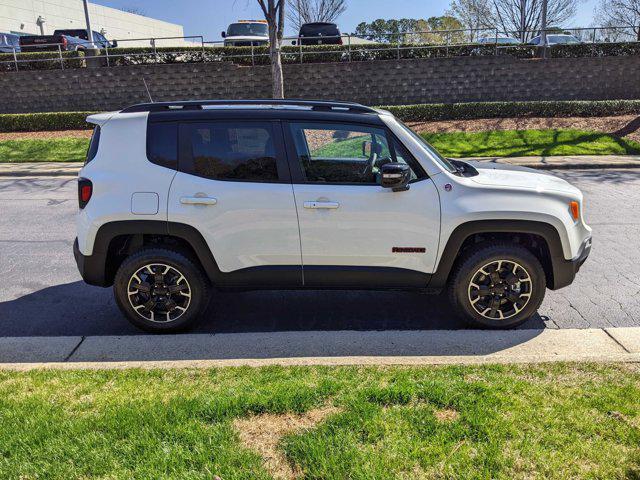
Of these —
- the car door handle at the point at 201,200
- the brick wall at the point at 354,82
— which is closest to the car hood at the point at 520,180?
the car door handle at the point at 201,200

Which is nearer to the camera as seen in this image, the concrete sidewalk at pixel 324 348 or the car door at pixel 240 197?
the concrete sidewalk at pixel 324 348

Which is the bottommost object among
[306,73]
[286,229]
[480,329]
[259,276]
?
[480,329]

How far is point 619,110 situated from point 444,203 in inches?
662

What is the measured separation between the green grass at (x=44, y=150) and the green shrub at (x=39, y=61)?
578cm

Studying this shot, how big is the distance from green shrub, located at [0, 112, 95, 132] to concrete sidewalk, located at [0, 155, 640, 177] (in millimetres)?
4721

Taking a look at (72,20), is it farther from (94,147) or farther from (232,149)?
(232,149)

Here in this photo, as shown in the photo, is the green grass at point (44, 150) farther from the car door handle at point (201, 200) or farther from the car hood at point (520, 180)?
the car hood at point (520, 180)

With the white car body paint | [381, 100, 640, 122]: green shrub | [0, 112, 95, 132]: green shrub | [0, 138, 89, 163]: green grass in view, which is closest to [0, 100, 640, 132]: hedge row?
[381, 100, 640, 122]: green shrub

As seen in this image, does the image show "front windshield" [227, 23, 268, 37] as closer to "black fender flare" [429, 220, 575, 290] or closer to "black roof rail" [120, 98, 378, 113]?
"black roof rail" [120, 98, 378, 113]

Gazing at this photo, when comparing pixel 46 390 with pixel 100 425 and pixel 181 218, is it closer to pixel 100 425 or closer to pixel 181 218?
pixel 100 425

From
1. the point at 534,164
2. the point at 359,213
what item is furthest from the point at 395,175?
the point at 534,164

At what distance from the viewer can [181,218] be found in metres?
4.39

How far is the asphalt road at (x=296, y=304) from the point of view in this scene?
488cm

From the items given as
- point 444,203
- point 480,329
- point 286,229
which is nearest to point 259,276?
point 286,229
